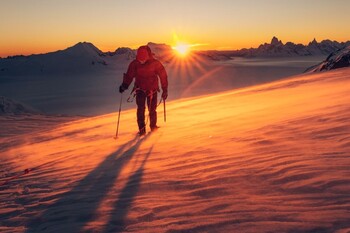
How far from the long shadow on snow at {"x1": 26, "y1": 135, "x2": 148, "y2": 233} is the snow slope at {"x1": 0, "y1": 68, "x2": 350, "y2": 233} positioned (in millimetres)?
11

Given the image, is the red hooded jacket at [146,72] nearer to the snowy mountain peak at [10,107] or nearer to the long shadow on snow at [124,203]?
the long shadow on snow at [124,203]

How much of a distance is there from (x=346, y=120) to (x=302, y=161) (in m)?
1.84

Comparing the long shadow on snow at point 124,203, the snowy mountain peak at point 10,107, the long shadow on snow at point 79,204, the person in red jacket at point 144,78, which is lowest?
the snowy mountain peak at point 10,107

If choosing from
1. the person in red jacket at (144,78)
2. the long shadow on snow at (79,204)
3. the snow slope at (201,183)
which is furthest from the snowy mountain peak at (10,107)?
the long shadow on snow at (79,204)

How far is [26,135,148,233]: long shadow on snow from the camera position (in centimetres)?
332

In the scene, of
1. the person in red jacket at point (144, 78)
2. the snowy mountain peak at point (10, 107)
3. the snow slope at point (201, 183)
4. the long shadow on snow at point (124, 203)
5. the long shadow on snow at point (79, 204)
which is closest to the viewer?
the snow slope at point (201, 183)

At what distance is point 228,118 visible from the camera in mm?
8070

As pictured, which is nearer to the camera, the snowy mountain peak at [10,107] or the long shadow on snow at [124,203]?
the long shadow on snow at [124,203]

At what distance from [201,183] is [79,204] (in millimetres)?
1161

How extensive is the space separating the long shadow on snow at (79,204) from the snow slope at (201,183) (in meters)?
0.01

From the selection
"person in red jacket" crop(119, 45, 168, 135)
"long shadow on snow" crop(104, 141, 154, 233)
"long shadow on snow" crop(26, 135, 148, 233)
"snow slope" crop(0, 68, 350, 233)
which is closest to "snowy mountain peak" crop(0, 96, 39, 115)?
"person in red jacket" crop(119, 45, 168, 135)

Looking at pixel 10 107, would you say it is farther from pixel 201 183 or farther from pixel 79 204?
pixel 201 183

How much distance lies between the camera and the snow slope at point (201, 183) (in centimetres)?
305

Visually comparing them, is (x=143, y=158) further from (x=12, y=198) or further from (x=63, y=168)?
(x=12, y=198)
